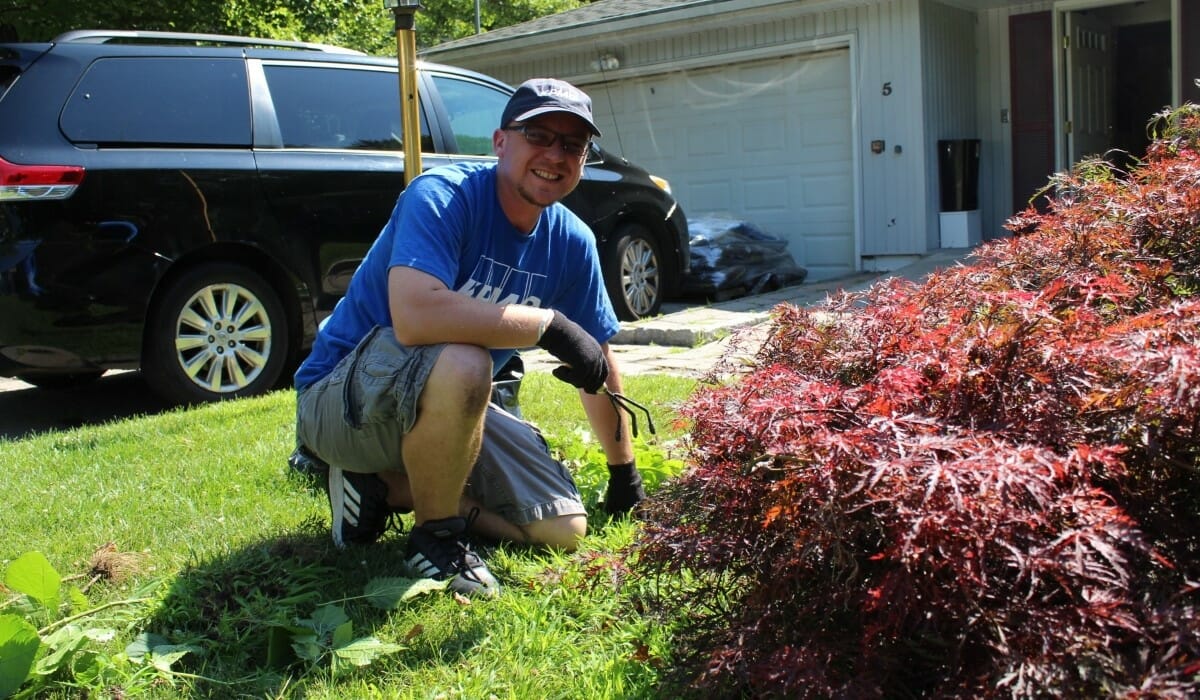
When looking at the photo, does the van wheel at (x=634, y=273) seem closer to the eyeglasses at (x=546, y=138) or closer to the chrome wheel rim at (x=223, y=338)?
the chrome wheel rim at (x=223, y=338)

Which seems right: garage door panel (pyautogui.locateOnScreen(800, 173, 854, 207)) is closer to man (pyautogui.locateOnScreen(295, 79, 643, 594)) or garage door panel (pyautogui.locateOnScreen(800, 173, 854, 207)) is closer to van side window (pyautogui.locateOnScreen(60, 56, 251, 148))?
Result: van side window (pyautogui.locateOnScreen(60, 56, 251, 148))

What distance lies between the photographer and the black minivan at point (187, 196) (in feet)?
16.8

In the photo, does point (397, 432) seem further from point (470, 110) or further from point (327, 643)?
point (470, 110)

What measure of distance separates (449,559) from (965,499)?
67.7 inches

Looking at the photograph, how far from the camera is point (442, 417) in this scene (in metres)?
2.79

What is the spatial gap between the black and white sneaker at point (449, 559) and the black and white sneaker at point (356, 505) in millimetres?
198

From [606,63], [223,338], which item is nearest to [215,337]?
[223,338]

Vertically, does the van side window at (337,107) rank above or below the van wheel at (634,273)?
above

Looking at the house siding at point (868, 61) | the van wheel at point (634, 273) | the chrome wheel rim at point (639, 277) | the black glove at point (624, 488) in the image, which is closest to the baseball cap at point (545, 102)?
the black glove at point (624, 488)

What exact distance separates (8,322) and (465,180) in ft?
10.3

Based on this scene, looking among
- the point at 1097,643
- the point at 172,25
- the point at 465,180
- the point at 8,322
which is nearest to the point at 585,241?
the point at 465,180

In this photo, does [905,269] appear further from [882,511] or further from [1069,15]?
[882,511]

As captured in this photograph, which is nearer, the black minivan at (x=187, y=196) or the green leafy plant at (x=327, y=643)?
the green leafy plant at (x=327, y=643)

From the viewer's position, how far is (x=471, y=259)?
3.04 metres
